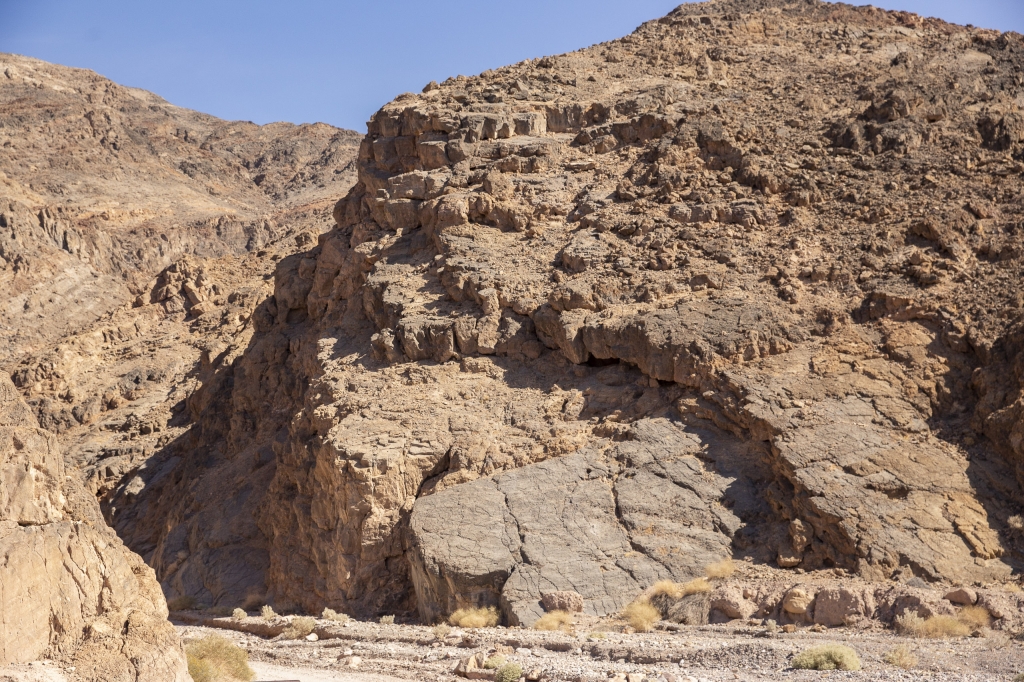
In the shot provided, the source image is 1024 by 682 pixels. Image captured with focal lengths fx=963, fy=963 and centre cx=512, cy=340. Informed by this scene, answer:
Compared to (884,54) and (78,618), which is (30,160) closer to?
(884,54)

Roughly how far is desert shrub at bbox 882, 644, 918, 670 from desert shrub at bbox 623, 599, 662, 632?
3.42 meters

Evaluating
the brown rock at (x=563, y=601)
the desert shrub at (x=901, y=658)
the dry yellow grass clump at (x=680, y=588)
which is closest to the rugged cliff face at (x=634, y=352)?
the brown rock at (x=563, y=601)

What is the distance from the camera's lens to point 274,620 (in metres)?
16.2

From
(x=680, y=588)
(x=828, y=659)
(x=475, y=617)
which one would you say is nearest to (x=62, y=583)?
(x=475, y=617)

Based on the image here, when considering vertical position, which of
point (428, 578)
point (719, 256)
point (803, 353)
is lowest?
point (428, 578)

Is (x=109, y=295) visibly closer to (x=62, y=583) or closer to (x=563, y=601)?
(x=563, y=601)

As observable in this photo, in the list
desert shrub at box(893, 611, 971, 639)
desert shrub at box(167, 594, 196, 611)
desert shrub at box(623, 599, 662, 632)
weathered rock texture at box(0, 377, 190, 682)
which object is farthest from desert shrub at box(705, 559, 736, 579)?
desert shrub at box(167, 594, 196, 611)

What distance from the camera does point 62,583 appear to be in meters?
8.11

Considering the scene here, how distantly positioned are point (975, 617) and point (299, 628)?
9576mm

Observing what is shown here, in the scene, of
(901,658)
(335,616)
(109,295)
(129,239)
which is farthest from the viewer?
(129,239)

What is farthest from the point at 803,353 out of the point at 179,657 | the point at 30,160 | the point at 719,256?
the point at 30,160

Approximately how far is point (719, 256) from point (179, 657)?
12.9 meters

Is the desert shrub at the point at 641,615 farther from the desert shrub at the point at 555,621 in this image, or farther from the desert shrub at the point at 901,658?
the desert shrub at the point at 901,658

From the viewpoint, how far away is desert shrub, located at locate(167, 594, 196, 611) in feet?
62.3
